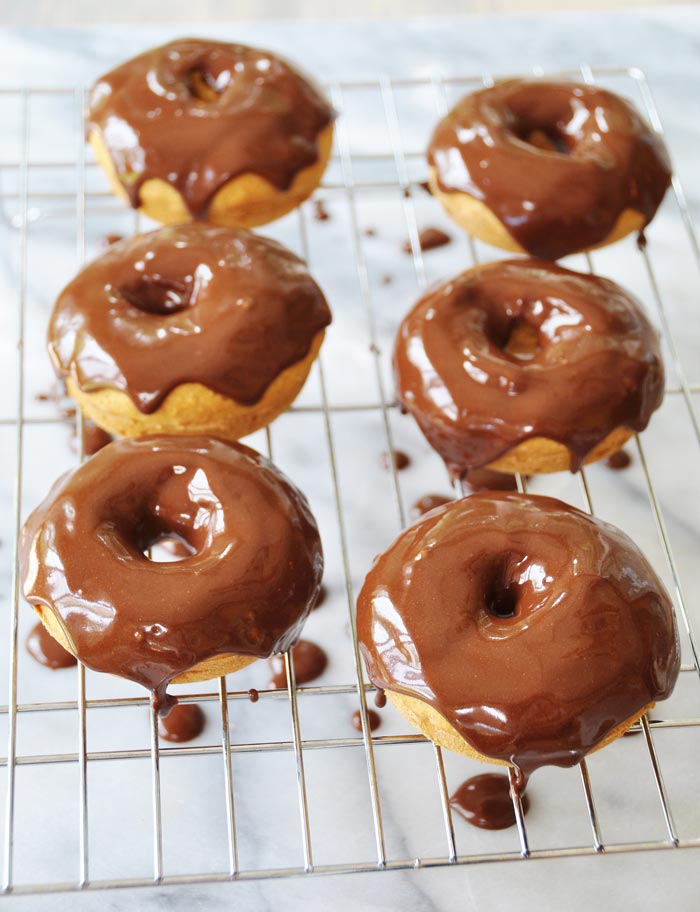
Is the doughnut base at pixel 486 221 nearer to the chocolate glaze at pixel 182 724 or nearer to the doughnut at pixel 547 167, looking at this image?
the doughnut at pixel 547 167

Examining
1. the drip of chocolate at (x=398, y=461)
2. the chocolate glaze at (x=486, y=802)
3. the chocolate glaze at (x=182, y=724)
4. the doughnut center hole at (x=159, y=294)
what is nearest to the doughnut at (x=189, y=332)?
the doughnut center hole at (x=159, y=294)

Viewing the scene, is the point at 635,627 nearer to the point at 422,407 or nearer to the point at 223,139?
the point at 422,407

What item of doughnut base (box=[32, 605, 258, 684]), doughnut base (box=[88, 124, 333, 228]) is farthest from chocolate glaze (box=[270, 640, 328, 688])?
doughnut base (box=[88, 124, 333, 228])

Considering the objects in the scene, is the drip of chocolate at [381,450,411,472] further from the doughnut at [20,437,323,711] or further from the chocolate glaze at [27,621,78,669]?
the chocolate glaze at [27,621,78,669]

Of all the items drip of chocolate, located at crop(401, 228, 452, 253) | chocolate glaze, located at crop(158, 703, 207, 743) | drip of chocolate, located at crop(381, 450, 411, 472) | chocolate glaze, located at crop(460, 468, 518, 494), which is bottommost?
chocolate glaze, located at crop(158, 703, 207, 743)

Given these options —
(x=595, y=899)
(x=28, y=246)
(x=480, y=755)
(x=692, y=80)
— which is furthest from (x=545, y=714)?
(x=692, y=80)

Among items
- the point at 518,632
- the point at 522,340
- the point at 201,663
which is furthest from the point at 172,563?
the point at 522,340
